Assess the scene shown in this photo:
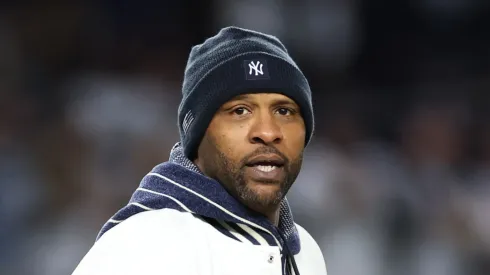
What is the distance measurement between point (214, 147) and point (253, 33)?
0.26 meters

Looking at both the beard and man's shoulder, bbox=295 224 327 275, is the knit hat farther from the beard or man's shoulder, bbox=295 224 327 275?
man's shoulder, bbox=295 224 327 275

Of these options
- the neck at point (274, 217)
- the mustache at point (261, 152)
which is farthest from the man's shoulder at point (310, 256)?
the mustache at point (261, 152)

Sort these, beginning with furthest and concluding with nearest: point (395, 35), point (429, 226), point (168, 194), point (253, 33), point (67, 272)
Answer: point (395, 35) < point (429, 226) < point (67, 272) < point (253, 33) < point (168, 194)

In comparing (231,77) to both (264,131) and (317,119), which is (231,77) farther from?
(317,119)

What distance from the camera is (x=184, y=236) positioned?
1.60 meters

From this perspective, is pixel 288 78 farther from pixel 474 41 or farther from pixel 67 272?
pixel 474 41

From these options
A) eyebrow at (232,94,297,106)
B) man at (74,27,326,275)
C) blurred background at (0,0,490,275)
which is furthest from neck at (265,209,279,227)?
blurred background at (0,0,490,275)

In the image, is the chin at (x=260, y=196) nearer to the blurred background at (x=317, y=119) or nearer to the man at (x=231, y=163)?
the man at (x=231, y=163)

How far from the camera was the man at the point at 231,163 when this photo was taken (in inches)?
64.7

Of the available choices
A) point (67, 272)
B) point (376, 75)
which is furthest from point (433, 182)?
point (67, 272)

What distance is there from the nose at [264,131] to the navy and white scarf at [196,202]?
12 centimetres

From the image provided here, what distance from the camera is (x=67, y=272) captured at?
3.39 meters

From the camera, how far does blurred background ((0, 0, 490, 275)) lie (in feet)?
12.0

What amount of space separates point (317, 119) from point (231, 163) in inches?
100
